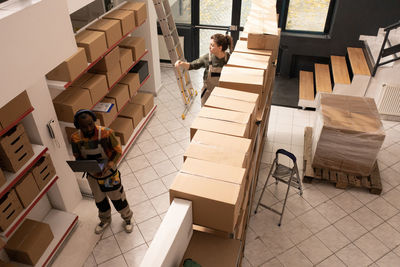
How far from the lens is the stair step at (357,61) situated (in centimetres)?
657

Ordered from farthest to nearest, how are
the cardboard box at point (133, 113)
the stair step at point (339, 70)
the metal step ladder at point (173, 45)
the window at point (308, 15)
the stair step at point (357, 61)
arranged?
the window at point (308, 15) → the stair step at point (339, 70) → the stair step at point (357, 61) → the metal step ladder at point (173, 45) → the cardboard box at point (133, 113)

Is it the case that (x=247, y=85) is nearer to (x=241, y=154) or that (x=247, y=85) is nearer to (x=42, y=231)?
(x=241, y=154)

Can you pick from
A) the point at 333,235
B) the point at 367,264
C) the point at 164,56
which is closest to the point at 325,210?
the point at 333,235

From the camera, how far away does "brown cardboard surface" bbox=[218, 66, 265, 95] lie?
3.62 metres

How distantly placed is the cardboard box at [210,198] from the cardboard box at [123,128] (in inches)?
124

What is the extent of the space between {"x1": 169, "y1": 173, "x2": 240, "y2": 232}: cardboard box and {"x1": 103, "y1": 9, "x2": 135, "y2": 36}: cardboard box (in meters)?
3.41

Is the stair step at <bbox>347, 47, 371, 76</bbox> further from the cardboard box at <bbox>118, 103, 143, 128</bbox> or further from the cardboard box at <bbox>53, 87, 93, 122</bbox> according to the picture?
the cardboard box at <bbox>53, 87, 93, 122</bbox>

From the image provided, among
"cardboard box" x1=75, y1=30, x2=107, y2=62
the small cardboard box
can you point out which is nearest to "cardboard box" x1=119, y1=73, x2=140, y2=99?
the small cardboard box

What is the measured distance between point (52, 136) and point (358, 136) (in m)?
4.12

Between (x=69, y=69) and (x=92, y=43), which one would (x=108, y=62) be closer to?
(x=92, y=43)

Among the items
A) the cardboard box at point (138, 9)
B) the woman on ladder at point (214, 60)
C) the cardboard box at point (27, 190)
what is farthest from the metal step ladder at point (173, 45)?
the cardboard box at point (27, 190)

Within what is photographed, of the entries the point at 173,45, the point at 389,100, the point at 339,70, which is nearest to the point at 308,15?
the point at 339,70

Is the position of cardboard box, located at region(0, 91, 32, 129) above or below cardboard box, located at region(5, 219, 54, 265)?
above

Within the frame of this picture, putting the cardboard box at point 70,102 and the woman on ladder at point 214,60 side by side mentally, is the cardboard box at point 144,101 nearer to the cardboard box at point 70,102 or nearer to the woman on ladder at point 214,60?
the woman on ladder at point 214,60
